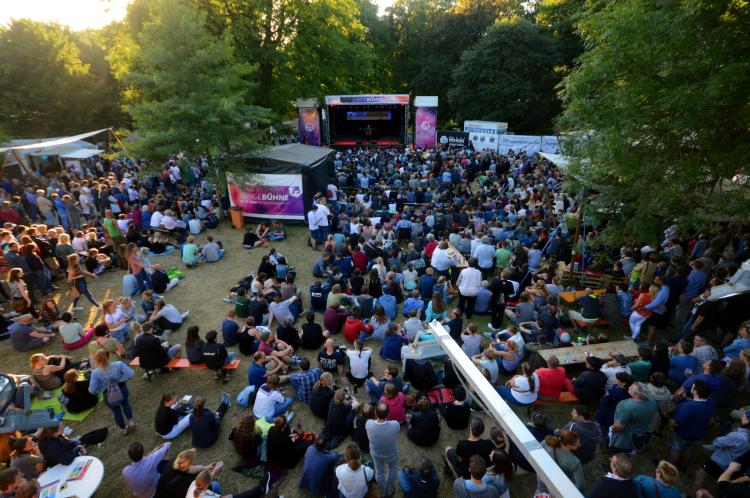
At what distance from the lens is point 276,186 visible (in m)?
14.8

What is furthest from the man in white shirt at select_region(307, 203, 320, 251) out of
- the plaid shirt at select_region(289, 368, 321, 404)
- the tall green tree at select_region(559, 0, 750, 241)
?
the tall green tree at select_region(559, 0, 750, 241)

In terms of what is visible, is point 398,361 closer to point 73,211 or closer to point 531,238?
point 531,238

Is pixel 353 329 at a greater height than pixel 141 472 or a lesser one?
lesser

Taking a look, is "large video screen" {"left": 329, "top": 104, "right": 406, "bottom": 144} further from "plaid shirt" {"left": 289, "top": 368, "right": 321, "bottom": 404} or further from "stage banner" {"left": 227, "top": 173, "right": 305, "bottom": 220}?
"plaid shirt" {"left": 289, "top": 368, "right": 321, "bottom": 404}

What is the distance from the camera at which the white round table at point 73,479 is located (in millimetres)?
4121

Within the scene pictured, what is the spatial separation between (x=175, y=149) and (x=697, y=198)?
47.7 ft

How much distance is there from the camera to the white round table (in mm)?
4121

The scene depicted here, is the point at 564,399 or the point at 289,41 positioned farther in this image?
the point at 289,41

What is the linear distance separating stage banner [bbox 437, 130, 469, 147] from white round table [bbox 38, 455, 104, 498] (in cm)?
2815

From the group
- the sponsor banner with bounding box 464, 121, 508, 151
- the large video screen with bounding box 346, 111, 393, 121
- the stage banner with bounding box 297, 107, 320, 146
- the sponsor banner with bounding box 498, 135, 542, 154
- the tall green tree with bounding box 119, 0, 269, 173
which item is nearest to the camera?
the tall green tree with bounding box 119, 0, 269, 173

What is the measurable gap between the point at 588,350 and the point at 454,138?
83.2 feet

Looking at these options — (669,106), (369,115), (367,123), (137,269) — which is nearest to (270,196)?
(137,269)

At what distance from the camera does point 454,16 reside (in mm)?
34719

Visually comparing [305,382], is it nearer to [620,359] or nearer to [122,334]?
[122,334]
